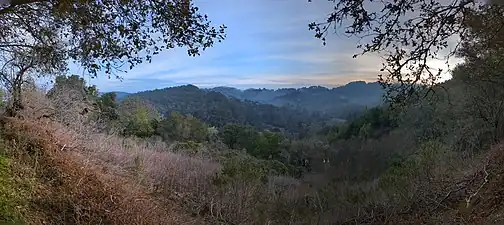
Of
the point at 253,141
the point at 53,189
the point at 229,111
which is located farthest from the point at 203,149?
the point at 229,111

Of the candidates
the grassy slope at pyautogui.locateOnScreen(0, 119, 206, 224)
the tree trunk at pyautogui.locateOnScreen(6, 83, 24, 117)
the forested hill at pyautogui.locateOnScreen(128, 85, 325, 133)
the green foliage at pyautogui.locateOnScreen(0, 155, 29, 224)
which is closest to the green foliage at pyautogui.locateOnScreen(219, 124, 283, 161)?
the forested hill at pyautogui.locateOnScreen(128, 85, 325, 133)

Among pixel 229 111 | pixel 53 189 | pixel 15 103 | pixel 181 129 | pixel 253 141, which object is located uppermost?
pixel 15 103

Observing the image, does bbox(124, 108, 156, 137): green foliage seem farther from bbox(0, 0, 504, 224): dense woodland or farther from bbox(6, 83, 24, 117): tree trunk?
bbox(6, 83, 24, 117): tree trunk

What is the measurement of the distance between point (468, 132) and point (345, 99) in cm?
2754

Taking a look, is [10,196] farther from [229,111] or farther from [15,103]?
[229,111]

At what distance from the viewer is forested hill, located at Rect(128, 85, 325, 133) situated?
172 feet

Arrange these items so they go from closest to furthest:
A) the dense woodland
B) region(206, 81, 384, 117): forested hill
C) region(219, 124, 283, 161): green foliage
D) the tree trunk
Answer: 1. the dense woodland
2. the tree trunk
3. region(219, 124, 283, 161): green foliage
4. region(206, 81, 384, 117): forested hill

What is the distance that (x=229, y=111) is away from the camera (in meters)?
55.5

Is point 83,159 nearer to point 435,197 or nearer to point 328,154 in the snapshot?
point 435,197

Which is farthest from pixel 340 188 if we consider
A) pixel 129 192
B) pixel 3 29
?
pixel 3 29

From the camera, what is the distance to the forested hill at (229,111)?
52.4m

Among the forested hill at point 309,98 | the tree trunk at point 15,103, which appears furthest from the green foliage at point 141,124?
the tree trunk at point 15,103

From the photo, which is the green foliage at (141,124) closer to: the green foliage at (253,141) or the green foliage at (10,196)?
the green foliage at (253,141)

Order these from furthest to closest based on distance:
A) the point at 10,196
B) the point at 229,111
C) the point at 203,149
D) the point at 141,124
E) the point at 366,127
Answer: the point at 229,111
the point at 366,127
the point at 141,124
the point at 203,149
the point at 10,196
